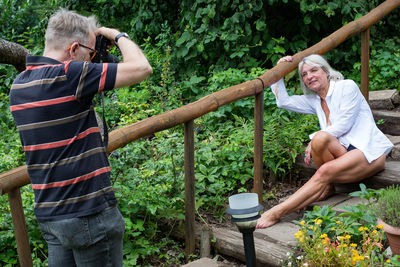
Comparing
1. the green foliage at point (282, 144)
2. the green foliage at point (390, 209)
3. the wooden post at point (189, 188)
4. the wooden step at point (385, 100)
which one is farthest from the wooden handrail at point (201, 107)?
the green foliage at point (390, 209)

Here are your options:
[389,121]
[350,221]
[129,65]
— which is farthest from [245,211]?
[389,121]

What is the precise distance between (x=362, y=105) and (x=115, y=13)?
4.50 m

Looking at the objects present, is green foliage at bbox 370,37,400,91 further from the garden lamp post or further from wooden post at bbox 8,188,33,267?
wooden post at bbox 8,188,33,267

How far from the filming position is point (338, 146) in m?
3.54

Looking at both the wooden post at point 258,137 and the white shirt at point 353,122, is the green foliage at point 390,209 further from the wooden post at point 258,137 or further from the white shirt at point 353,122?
the wooden post at point 258,137

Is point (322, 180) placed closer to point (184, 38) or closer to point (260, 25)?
point (260, 25)

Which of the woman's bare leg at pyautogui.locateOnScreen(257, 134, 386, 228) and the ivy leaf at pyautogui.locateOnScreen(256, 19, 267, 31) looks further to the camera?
the ivy leaf at pyautogui.locateOnScreen(256, 19, 267, 31)

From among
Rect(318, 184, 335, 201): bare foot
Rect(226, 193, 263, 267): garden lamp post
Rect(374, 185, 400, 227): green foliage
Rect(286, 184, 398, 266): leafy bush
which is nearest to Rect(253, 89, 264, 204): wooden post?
Rect(318, 184, 335, 201): bare foot

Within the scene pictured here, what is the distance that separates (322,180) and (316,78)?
2.73 feet

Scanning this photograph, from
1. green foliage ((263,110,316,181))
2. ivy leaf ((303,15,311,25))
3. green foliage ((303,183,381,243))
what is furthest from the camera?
ivy leaf ((303,15,311,25))

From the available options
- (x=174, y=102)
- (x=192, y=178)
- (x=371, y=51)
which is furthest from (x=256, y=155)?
(x=371, y=51)

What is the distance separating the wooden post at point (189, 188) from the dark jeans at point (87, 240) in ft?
4.40

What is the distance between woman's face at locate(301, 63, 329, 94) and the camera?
3742mm

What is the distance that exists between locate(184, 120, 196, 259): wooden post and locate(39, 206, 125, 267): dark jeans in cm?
134
